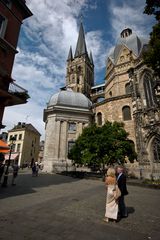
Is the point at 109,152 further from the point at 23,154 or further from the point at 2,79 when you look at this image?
the point at 23,154

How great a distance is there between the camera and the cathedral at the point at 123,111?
866 inches

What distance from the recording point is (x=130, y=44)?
37.5 m

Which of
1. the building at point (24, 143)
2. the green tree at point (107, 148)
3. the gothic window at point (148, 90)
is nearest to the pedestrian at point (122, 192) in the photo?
the green tree at point (107, 148)

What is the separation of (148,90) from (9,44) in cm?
2005

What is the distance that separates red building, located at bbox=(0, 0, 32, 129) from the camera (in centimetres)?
1202

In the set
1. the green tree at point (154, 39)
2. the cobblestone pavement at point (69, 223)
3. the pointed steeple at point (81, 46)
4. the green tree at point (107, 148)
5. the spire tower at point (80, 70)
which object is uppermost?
the pointed steeple at point (81, 46)

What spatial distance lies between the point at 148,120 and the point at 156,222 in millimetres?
19165

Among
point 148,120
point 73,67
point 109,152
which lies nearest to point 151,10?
point 109,152

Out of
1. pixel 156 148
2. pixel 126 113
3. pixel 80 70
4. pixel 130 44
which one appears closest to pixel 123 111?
pixel 126 113

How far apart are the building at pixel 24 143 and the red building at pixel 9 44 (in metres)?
40.3

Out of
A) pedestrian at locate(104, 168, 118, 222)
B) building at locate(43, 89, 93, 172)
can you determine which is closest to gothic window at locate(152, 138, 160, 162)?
building at locate(43, 89, 93, 172)

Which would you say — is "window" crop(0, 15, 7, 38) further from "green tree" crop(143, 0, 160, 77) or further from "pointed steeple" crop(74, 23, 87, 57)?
"pointed steeple" crop(74, 23, 87, 57)

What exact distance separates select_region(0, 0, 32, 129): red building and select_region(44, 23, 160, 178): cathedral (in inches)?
632

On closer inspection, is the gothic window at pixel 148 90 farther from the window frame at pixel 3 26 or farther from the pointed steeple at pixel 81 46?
the pointed steeple at pixel 81 46
